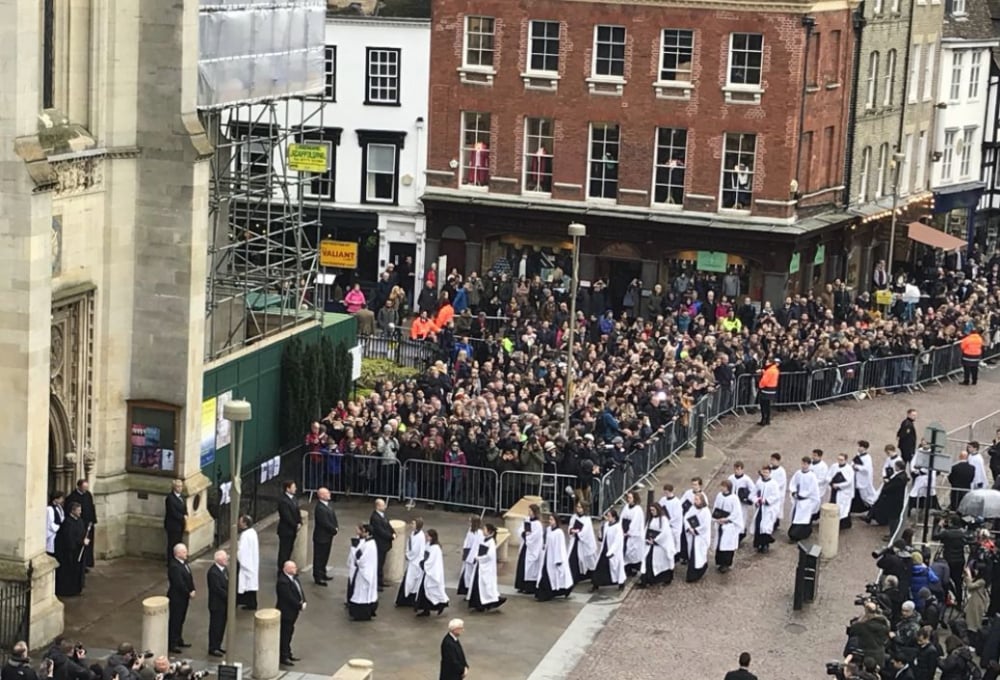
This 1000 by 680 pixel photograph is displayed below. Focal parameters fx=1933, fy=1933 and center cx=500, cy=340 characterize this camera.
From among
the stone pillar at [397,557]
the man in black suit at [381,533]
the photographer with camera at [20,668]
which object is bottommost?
the stone pillar at [397,557]

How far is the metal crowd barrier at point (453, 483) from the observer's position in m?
36.5

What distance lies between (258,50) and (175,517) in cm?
Answer: 949

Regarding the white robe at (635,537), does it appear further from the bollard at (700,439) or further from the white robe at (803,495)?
the bollard at (700,439)

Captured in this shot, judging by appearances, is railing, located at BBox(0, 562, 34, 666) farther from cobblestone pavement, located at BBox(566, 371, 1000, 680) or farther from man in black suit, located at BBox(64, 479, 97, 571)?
cobblestone pavement, located at BBox(566, 371, 1000, 680)

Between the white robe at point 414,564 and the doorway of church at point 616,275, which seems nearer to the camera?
the white robe at point 414,564

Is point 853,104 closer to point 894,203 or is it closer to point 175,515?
point 894,203

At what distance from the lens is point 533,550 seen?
105 ft

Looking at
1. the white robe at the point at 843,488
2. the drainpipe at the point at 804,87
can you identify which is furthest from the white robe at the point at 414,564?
the drainpipe at the point at 804,87

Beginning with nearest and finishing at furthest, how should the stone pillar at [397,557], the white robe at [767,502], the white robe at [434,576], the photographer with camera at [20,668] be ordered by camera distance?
1. the photographer with camera at [20,668]
2. the white robe at [434,576]
3. the stone pillar at [397,557]
4. the white robe at [767,502]

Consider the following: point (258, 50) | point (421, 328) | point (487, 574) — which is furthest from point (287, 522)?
point (421, 328)

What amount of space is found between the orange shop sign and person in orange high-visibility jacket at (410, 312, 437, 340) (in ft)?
22.3

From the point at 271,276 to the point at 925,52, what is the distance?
106ft

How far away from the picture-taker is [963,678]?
85.1ft

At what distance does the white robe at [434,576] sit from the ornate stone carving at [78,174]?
803cm
